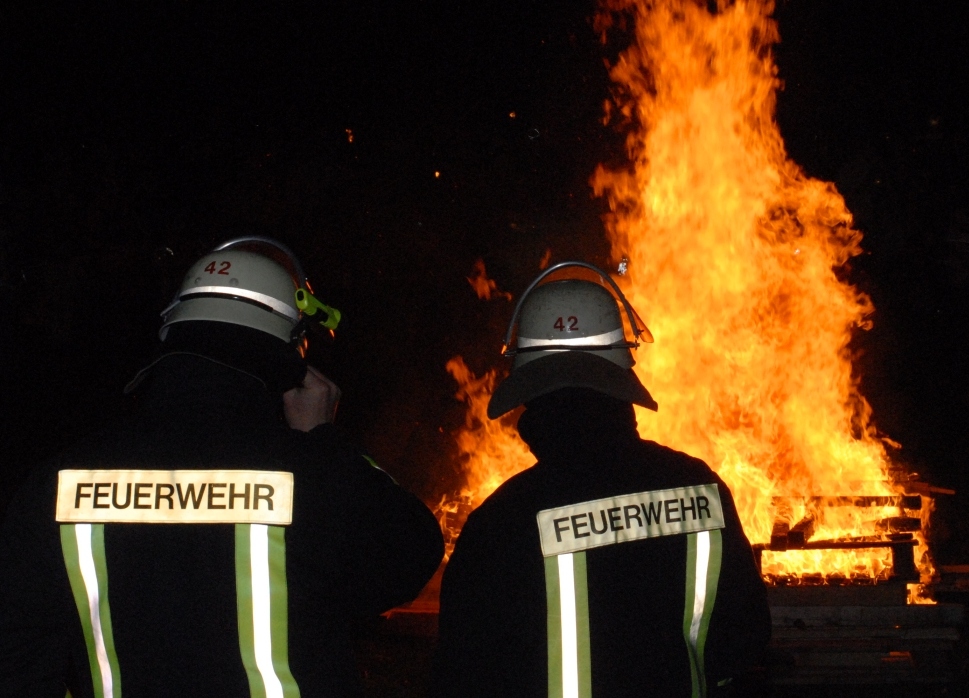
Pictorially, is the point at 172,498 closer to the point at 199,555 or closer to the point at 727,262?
the point at 199,555

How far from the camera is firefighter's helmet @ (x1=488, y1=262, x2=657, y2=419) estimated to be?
7.09 feet

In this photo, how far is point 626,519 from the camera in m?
1.92

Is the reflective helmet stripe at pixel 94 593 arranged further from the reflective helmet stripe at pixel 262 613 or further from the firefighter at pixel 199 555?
the reflective helmet stripe at pixel 262 613

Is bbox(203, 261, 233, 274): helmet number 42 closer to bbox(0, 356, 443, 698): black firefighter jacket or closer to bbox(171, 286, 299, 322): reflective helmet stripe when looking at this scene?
bbox(171, 286, 299, 322): reflective helmet stripe

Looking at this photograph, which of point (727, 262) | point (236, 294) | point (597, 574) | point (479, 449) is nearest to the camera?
point (597, 574)

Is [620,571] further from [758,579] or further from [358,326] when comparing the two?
[358,326]

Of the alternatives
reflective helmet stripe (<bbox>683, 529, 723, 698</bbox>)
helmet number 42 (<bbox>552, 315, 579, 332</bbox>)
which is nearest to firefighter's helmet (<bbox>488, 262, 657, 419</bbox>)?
helmet number 42 (<bbox>552, 315, 579, 332</bbox>)

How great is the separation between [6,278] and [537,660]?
6.42 m

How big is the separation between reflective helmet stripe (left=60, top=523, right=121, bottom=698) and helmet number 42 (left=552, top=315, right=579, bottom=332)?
1355 mm

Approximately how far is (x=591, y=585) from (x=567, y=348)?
2.50 feet

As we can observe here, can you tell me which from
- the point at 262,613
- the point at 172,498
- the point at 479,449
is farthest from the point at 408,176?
the point at 262,613

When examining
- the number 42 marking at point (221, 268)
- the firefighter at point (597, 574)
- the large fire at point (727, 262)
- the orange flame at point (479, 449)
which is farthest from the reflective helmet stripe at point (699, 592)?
the orange flame at point (479, 449)

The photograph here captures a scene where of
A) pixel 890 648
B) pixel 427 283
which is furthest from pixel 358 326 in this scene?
pixel 890 648

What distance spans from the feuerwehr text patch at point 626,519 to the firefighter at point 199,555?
1.09 ft
